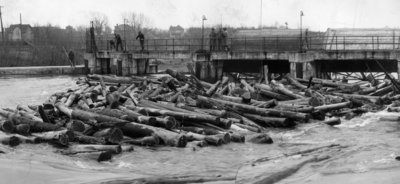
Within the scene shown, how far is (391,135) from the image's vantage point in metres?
16.4

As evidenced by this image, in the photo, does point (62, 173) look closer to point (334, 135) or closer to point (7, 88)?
point (334, 135)

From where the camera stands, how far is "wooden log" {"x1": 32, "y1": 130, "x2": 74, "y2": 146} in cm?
1461

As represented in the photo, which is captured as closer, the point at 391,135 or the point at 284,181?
the point at 284,181

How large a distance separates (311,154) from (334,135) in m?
3.61

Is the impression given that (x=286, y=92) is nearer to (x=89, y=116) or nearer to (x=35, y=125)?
(x=89, y=116)

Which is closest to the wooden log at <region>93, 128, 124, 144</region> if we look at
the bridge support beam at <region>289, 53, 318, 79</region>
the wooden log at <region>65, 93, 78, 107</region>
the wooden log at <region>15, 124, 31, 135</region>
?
the wooden log at <region>15, 124, 31, 135</region>

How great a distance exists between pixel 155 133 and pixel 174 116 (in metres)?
1.82

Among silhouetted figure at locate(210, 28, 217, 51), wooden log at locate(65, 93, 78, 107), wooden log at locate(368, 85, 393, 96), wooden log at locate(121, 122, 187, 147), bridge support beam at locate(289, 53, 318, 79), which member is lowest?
wooden log at locate(121, 122, 187, 147)

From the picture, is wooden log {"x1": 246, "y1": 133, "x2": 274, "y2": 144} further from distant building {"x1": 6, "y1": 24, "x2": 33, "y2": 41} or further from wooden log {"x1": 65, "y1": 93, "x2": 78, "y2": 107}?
distant building {"x1": 6, "y1": 24, "x2": 33, "y2": 41}

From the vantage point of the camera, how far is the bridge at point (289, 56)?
108 ft

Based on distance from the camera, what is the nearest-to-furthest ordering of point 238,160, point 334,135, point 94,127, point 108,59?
point 238,160
point 94,127
point 334,135
point 108,59

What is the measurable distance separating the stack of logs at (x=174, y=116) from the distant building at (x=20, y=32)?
87.0 m

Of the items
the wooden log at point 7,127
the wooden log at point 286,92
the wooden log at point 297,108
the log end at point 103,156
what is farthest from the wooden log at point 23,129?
the wooden log at point 286,92

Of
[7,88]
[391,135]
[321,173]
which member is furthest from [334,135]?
[7,88]
